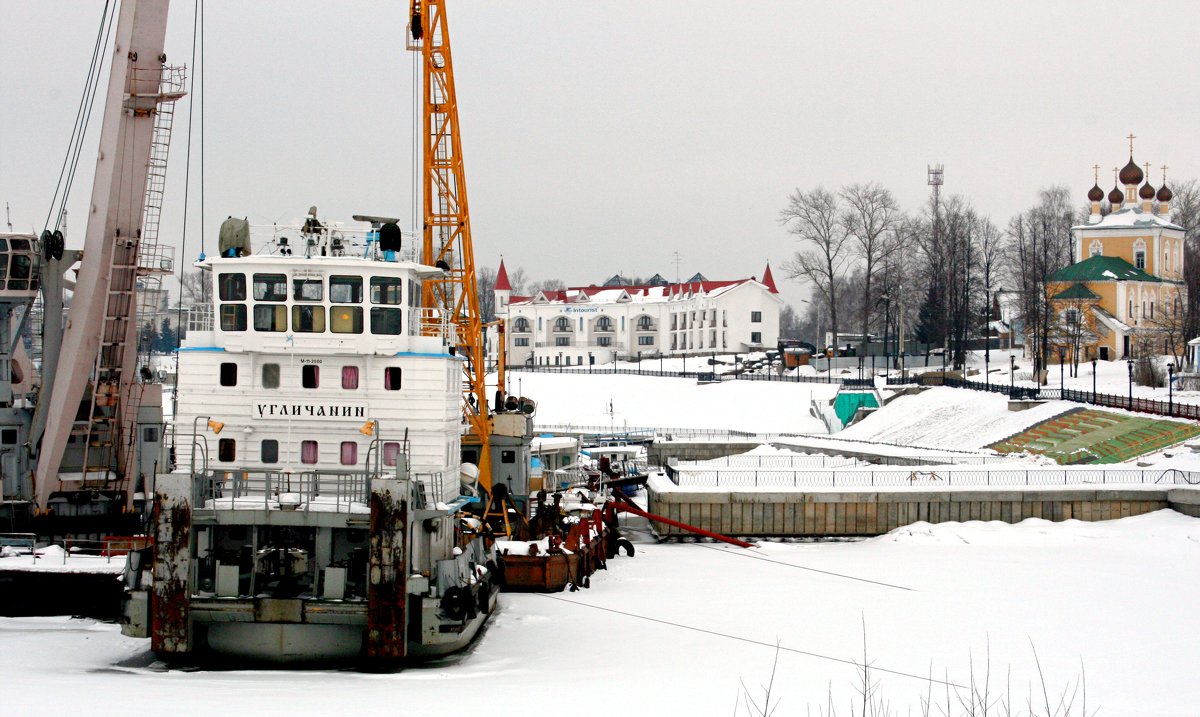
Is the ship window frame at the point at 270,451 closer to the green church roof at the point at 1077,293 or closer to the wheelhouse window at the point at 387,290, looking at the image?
the wheelhouse window at the point at 387,290

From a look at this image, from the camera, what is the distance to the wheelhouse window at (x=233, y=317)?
2519 centimetres

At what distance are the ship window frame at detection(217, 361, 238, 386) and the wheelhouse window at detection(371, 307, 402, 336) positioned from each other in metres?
2.79

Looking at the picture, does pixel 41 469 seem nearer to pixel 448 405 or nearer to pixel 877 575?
pixel 448 405

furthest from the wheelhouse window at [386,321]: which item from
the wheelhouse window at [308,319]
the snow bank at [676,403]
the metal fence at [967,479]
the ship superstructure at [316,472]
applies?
the snow bank at [676,403]

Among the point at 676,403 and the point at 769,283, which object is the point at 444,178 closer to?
the point at 676,403

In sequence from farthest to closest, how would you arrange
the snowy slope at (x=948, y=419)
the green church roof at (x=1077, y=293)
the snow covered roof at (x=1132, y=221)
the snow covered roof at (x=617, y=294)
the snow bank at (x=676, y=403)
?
the snow covered roof at (x=617, y=294)
the snow covered roof at (x=1132, y=221)
the green church roof at (x=1077, y=293)
the snow bank at (x=676, y=403)
the snowy slope at (x=948, y=419)

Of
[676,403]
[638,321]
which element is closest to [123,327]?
[676,403]

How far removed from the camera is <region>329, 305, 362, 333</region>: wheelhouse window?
25219 millimetres

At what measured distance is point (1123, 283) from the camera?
8606 centimetres

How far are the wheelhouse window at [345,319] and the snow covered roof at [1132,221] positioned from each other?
8079 cm

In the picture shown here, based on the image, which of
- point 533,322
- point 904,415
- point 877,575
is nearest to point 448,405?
point 877,575

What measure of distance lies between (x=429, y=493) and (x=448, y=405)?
6.47 ft

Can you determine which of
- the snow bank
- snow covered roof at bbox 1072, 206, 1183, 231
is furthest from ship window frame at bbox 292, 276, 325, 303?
snow covered roof at bbox 1072, 206, 1183, 231

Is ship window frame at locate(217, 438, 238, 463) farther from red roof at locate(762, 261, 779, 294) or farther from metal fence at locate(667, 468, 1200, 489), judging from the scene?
red roof at locate(762, 261, 779, 294)
